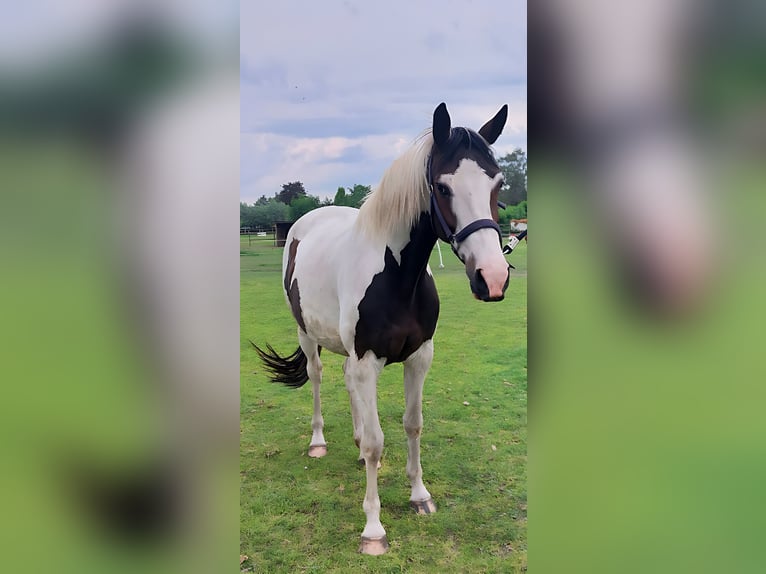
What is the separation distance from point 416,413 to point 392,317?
76 cm

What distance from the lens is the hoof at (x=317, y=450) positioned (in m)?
3.43

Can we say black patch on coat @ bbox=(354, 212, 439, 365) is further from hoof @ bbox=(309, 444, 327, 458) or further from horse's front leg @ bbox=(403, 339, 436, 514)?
hoof @ bbox=(309, 444, 327, 458)

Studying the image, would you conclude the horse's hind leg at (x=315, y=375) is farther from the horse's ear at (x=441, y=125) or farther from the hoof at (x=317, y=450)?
the horse's ear at (x=441, y=125)

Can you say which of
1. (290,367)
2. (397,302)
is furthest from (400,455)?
(397,302)

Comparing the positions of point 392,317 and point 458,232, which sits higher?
point 458,232

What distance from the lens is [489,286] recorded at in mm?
1621

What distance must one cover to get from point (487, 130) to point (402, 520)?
7.23ft

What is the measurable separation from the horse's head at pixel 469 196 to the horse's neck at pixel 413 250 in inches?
8.7

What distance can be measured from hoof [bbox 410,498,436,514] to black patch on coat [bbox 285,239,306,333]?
1345mm

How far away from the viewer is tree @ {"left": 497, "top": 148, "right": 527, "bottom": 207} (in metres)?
1.42

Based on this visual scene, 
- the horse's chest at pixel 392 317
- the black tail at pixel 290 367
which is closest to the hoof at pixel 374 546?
Result: the horse's chest at pixel 392 317

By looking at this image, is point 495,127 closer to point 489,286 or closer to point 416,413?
point 489,286

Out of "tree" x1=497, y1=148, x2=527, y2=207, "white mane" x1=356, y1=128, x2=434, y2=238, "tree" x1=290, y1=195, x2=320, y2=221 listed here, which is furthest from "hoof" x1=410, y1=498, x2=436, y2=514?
"tree" x1=290, y1=195, x2=320, y2=221
